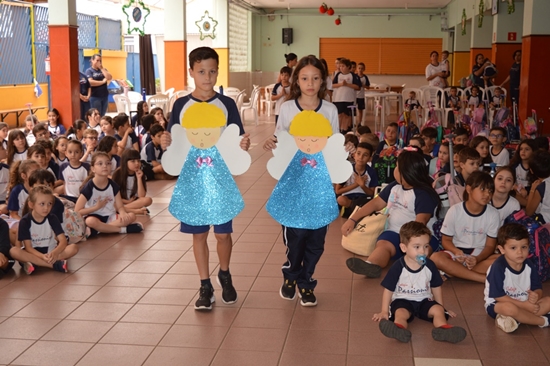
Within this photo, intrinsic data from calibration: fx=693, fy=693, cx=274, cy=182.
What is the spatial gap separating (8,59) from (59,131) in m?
6.37

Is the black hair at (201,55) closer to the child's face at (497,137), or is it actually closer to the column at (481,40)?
the child's face at (497,137)

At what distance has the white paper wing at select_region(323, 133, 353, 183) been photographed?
4.26m

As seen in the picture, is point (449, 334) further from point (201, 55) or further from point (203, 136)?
point (201, 55)

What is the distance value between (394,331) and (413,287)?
14.1 inches

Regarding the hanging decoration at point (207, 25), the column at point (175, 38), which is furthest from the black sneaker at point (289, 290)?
the hanging decoration at point (207, 25)

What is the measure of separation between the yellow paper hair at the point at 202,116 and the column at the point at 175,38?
1379cm

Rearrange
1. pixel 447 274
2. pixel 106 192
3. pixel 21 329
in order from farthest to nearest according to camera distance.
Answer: pixel 106 192, pixel 447 274, pixel 21 329

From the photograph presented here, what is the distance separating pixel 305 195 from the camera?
4195mm

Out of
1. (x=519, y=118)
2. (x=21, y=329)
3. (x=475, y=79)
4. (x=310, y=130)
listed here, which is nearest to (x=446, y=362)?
(x=310, y=130)

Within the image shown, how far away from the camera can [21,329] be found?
4.00m

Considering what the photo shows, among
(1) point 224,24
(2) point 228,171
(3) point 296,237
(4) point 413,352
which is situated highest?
(1) point 224,24

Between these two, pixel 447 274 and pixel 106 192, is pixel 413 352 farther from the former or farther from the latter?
pixel 106 192

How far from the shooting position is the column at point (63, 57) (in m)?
11.7

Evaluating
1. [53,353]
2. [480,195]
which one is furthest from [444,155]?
[53,353]
